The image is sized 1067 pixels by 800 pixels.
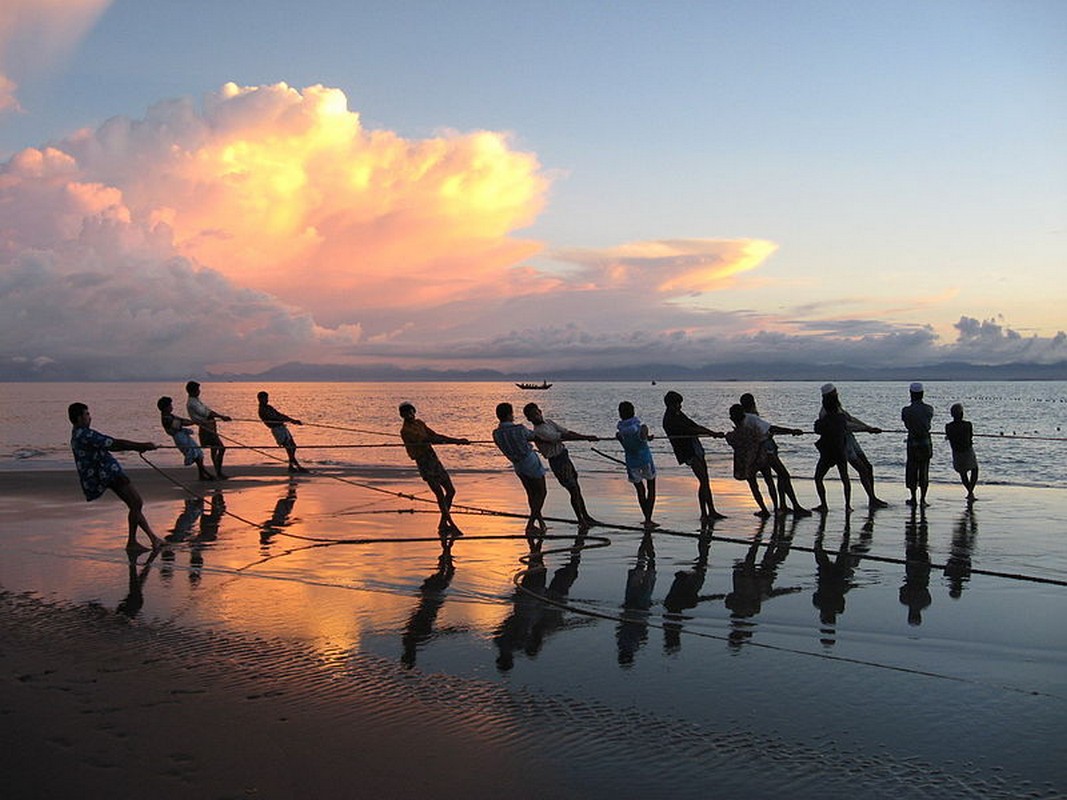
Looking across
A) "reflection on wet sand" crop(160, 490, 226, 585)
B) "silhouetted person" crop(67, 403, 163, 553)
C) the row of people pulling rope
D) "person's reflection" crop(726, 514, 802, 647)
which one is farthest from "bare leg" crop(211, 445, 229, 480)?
"person's reflection" crop(726, 514, 802, 647)

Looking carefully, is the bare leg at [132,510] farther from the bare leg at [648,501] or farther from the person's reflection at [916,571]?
the person's reflection at [916,571]

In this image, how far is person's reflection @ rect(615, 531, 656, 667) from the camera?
23.7 ft

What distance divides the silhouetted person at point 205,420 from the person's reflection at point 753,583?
36.2 feet

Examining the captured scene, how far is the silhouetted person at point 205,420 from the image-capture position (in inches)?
758

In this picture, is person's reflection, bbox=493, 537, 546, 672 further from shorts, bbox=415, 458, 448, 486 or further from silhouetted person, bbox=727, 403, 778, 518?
silhouetted person, bbox=727, 403, 778, 518

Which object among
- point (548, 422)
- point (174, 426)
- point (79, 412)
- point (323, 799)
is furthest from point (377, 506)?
point (323, 799)

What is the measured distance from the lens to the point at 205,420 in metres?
19.9

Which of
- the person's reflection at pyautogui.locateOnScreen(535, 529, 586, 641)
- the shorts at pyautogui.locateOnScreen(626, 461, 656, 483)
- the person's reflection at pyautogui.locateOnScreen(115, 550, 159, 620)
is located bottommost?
the person's reflection at pyautogui.locateOnScreen(535, 529, 586, 641)

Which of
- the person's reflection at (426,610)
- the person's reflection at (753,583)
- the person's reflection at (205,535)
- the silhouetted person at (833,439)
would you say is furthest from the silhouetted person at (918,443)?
the person's reflection at (205,535)

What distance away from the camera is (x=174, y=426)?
16781mm

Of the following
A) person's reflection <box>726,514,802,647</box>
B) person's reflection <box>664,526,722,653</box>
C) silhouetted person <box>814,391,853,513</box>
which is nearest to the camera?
person's reflection <box>664,526,722,653</box>

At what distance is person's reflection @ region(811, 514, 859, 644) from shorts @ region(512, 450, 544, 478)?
3877 millimetres

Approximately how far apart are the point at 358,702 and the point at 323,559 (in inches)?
213

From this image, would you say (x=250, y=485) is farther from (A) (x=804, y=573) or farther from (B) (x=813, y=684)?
(B) (x=813, y=684)
